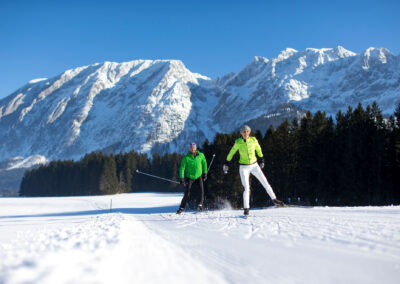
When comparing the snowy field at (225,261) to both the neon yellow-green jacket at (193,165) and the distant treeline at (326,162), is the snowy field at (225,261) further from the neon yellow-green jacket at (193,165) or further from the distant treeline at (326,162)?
the distant treeline at (326,162)

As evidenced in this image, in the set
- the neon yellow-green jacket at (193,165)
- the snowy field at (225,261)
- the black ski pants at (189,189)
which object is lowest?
the snowy field at (225,261)

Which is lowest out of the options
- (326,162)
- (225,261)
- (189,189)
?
(225,261)

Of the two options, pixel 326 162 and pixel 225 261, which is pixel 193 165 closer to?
pixel 225 261

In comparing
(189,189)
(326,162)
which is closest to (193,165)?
(189,189)

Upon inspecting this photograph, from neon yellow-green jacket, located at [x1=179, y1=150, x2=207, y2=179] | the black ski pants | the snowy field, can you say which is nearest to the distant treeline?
the black ski pants

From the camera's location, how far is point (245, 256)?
401cm

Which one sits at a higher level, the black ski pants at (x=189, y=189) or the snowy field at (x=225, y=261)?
the black ski pants at (x=189, y=189)

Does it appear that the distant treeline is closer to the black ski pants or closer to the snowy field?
the black ski pants

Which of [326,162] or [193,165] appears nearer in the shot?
[193,165]

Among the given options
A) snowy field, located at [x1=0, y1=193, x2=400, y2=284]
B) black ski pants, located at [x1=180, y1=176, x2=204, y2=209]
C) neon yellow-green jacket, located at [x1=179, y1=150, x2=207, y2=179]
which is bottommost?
snowy field, located at [x1=0, y1=193, x2=400, y2=284]

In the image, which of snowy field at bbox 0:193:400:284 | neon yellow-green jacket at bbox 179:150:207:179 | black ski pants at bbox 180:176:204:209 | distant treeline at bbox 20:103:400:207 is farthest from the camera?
distant treeline at bbox 20:103:400:207

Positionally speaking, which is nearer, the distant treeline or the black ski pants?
the black ski pants

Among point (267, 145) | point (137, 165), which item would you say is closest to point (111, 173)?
point (137, 165)

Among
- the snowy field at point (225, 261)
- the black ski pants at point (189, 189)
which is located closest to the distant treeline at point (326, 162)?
the black ski pants at point (189, 189)
